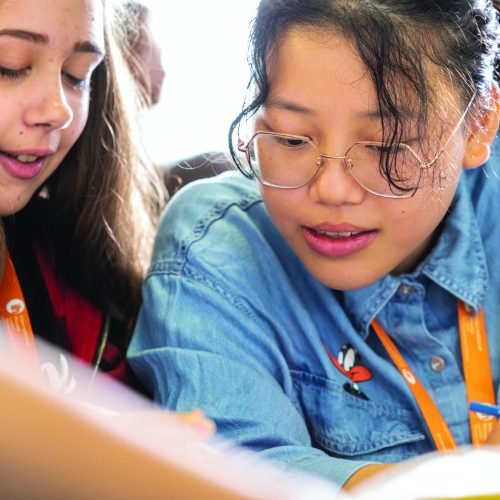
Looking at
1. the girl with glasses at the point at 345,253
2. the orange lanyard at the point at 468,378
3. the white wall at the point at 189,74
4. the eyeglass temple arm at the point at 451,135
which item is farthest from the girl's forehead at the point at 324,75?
the white wall at the point at 189,74

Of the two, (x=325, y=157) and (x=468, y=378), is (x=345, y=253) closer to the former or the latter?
(x=325, y=157)

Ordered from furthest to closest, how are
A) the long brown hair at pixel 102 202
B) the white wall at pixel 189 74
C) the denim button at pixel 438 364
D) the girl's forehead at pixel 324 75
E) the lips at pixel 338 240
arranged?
the white wall at pixel 189 74 < the long brown hair at pixel 102 202 < the denim button at pixel 438 364 < the lips at pixel 338 240 < the girl's forehead at pixel 324 75

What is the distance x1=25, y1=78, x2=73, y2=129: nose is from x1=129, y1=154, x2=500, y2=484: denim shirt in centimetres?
24

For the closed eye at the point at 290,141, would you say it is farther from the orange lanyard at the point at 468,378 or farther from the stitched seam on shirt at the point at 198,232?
the orange lanyard at the point at 468,378

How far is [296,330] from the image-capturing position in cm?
127

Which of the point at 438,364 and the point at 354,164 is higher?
the point at 354,164

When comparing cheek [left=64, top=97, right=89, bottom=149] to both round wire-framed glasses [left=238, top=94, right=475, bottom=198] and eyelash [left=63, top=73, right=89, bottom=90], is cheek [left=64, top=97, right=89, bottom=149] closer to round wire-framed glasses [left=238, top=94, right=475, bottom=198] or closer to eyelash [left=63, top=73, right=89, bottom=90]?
eyelash [left=63, top=73, right=89, bottom=90]

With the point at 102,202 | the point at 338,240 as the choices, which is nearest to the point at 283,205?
the point at 338,240

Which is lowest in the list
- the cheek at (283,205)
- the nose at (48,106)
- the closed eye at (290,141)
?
the cheek at (283,205)

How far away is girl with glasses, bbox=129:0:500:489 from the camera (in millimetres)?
1102

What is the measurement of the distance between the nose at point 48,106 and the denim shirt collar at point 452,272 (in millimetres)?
456

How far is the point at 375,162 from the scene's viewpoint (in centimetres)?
112

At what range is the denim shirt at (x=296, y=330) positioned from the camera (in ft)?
3.79

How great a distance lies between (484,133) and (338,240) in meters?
0.24
